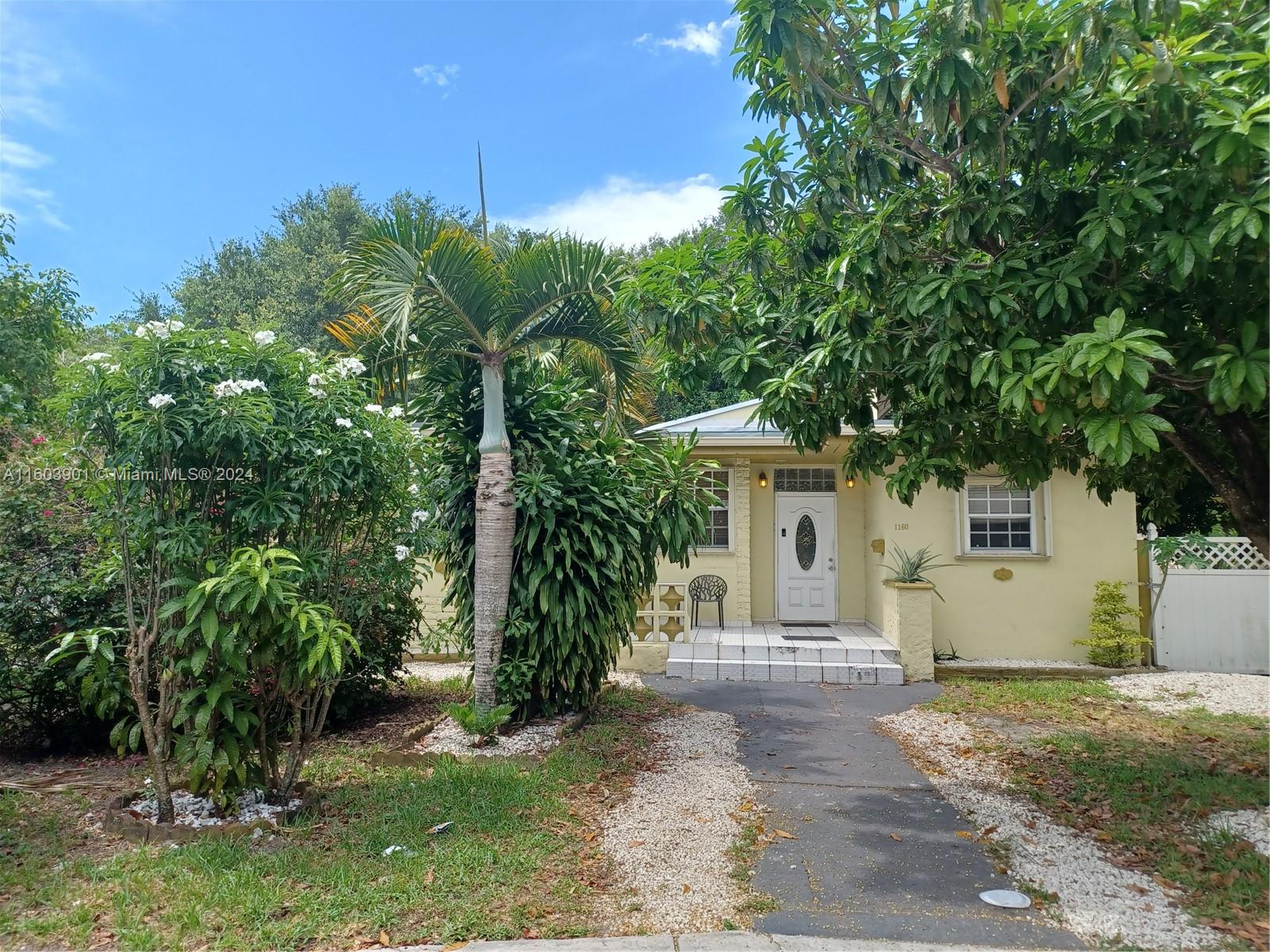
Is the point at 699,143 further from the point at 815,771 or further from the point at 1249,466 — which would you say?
the point at 815,771

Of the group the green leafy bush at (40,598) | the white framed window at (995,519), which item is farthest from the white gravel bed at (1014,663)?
the green leafy bush at (40,598)

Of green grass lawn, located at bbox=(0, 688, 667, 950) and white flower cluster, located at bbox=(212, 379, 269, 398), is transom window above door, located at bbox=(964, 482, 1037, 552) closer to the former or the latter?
green grass lawn, located at bbox=(0, 688, 667, 950)

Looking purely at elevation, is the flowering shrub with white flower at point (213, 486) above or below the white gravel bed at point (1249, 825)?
above

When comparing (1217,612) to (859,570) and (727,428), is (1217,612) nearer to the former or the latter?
(859,570)

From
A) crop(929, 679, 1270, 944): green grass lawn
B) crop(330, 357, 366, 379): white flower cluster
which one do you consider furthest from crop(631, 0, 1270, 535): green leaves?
crop(330, 357, 366, 379): white flower cluster

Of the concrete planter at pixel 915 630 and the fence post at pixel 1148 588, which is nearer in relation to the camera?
the concrete planter at pixel 915 630

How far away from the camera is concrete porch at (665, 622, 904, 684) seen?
8.86m

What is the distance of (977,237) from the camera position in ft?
14.2

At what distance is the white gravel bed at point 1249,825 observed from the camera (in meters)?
3.94

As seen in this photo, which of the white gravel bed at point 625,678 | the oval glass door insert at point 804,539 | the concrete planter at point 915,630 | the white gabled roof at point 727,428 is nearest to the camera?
the white gravel bed at point 625,678

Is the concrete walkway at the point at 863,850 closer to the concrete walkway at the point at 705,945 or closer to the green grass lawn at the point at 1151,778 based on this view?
the concrete walkway at the point at 705,945

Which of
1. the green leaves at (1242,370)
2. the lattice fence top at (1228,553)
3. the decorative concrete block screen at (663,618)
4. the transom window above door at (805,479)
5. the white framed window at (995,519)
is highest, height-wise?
the transom window above door at (805,479)

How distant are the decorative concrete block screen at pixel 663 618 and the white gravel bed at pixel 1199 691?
17.3ft

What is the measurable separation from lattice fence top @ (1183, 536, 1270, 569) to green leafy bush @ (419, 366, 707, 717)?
24.6ft
